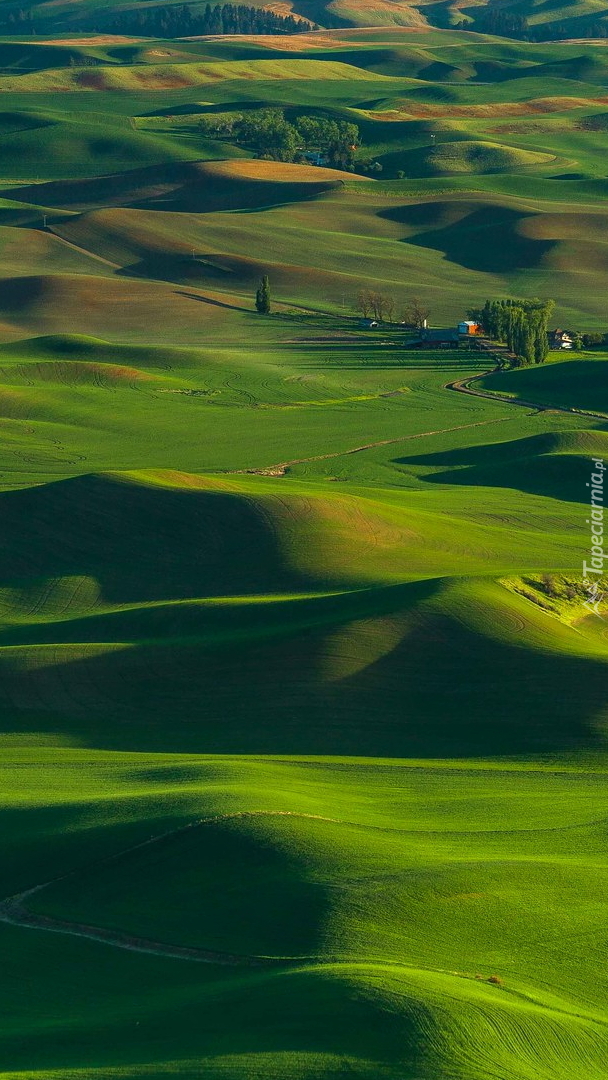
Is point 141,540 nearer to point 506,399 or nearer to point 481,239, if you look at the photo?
point 506,399

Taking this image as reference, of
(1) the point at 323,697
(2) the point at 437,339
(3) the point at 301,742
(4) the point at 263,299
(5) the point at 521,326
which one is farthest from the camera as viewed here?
(4) the point at 263,299

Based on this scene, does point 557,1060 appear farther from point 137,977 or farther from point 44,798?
point 44,798

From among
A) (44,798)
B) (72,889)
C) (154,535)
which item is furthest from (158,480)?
(72,889)

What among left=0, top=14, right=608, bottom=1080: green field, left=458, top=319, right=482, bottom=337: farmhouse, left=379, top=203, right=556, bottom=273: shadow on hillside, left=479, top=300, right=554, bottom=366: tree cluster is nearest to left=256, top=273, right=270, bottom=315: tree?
left=458, top=319, right=482, bottom=337: farmhouse

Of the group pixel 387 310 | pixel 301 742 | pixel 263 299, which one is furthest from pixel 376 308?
pixel 301 742

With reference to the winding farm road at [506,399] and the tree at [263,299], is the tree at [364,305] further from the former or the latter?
the winding farm road at [506,399]

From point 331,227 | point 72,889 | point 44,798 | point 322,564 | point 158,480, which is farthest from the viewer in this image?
point 331,227

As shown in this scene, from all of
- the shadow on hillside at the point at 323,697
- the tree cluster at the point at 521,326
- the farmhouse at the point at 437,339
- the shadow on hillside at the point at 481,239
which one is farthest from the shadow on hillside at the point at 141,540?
the shadow on hillside at the point at 481,239

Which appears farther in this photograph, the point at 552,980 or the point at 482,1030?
the point at 552,980
